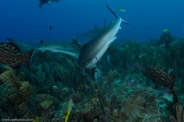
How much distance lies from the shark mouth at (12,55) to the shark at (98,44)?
87.2 inches

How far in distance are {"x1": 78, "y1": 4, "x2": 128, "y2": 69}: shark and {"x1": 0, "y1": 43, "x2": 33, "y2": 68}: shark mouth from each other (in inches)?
87.2

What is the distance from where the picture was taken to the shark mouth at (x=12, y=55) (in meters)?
4.96

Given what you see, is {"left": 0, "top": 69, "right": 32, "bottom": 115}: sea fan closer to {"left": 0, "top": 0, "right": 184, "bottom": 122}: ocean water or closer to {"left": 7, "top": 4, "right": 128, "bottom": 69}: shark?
{"left": 0, "top": 0, "right": 184, "bottom": 122}: ocean water

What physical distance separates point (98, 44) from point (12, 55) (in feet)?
10.5

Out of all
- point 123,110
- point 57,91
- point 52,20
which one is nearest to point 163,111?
point 123,110

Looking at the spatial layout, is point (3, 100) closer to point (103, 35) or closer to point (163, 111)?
point (103, 35)

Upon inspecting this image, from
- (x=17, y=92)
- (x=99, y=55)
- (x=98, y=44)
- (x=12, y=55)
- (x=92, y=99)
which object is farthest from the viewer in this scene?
(x=12, y=55)

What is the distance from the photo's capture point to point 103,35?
363 cm

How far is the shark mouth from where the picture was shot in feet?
16.3

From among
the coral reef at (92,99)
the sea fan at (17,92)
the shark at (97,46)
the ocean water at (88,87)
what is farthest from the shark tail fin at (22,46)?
the sea fan at (17,92)

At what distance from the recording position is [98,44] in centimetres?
370

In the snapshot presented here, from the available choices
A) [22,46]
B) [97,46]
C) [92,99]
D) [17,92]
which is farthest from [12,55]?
[92,99]

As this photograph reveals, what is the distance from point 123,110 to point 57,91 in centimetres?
225

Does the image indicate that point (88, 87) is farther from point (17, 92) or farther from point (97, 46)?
point (17, 92)
